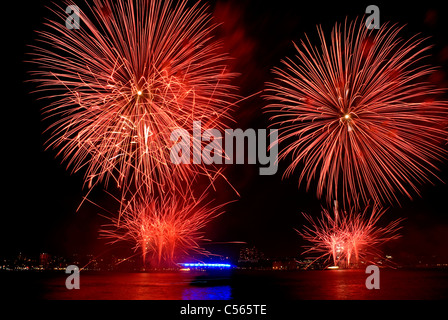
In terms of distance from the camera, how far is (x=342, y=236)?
64.0 metres

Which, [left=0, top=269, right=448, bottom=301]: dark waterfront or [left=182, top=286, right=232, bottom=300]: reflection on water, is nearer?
[left=182, top=286, right=232, bottom=300]: reflection on water

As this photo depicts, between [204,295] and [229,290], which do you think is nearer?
[204,295]

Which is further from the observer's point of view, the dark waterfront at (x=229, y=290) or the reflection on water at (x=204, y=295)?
the dark waterfront at (x=229, y=290)

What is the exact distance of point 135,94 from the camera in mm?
22000

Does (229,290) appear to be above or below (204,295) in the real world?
below

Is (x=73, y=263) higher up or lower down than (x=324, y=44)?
lower down
